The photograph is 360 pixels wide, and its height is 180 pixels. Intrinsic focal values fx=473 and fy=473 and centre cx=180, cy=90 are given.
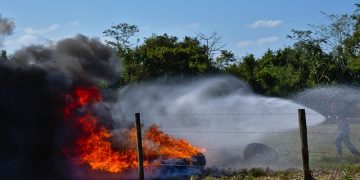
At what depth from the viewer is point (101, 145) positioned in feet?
47.4

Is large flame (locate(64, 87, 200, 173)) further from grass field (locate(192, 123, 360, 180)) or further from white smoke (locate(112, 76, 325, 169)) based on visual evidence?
white smoke (locate(112, 76, 325, 169))

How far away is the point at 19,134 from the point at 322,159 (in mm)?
10023

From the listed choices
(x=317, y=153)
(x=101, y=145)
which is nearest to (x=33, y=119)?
(x=101, y=145)

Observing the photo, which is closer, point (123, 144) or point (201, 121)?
point (123, 144)

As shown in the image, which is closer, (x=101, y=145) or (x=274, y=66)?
(x=101, y=145)

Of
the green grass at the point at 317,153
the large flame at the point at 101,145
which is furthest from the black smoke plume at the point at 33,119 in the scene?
the green grass at the point at 317,153

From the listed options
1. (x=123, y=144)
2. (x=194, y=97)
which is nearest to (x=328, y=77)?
(x=194, y=97)

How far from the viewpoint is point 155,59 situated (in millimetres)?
53562

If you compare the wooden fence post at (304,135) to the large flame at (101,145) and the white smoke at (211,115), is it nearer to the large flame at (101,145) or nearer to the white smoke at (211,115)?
the large flame at (101,145)

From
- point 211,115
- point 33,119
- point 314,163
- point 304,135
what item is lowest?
point 314,163

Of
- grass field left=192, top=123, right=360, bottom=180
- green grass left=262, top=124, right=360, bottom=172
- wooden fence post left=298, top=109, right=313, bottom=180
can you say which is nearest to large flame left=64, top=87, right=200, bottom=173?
grass field left=192, top=123, right=360, bottom=180

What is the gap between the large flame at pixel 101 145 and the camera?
1412 centimetres

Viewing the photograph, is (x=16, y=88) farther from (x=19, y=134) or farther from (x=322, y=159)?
(x=322, y=159)

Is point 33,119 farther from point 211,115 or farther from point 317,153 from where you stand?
point 211,115
